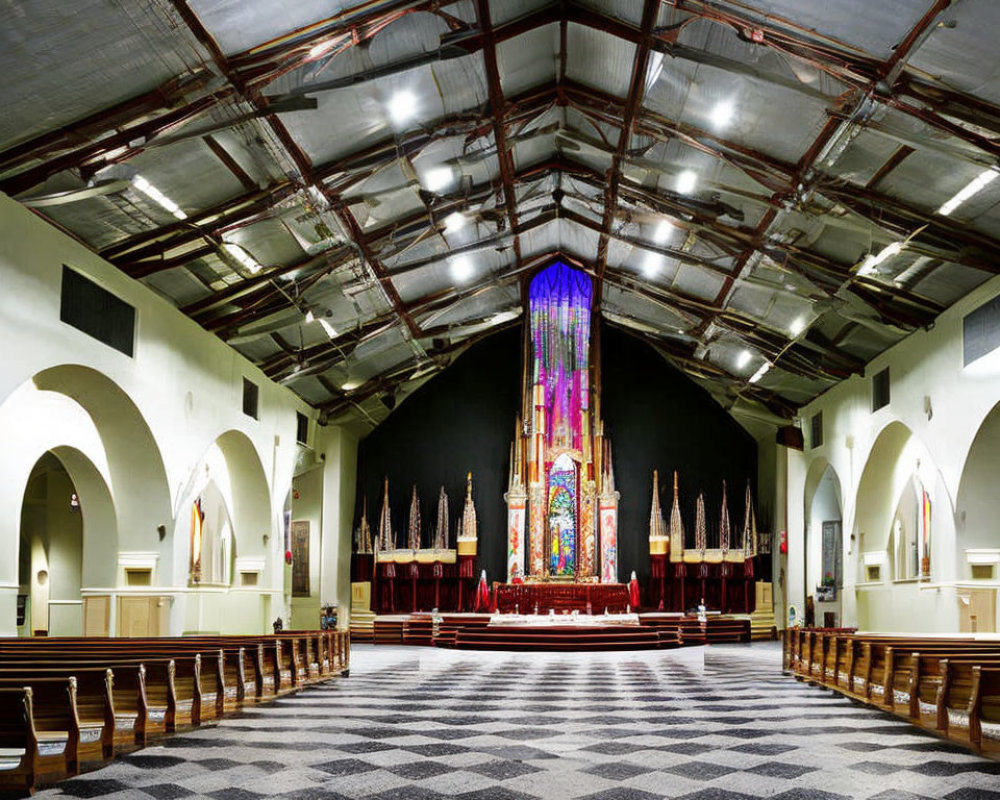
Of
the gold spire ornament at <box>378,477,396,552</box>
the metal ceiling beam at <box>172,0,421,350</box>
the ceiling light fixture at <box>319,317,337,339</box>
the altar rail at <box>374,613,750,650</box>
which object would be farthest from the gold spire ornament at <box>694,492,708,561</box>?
the ceiling light fixture at <box>319,317,337,339</box>

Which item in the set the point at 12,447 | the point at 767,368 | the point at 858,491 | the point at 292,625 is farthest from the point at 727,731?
the point at 292,625

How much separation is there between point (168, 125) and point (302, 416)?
40.9ft

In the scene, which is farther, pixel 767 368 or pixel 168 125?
pixel 767 368

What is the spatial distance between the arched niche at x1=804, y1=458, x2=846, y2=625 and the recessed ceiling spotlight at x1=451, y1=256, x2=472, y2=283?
809 centimetres

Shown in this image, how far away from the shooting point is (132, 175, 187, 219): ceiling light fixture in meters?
12.2

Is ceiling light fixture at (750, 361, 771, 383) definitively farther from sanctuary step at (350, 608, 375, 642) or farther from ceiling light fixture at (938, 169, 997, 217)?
sanctuary step at (350, 608, 375, 642)

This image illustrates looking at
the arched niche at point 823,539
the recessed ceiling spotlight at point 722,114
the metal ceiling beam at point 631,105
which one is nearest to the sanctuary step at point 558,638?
the arched niche at point 823,539

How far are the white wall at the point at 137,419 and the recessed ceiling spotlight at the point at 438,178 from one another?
400cm

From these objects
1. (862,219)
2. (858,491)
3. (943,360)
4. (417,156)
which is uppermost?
(417,156)

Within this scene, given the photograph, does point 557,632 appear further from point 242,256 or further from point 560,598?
point 242,256

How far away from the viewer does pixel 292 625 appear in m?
26.2

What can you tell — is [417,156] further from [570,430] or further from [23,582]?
[570,430]

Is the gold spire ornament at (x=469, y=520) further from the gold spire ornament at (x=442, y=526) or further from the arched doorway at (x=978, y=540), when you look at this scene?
the arched doorway at (x=978, y=540)

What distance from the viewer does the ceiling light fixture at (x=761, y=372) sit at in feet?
70.0
